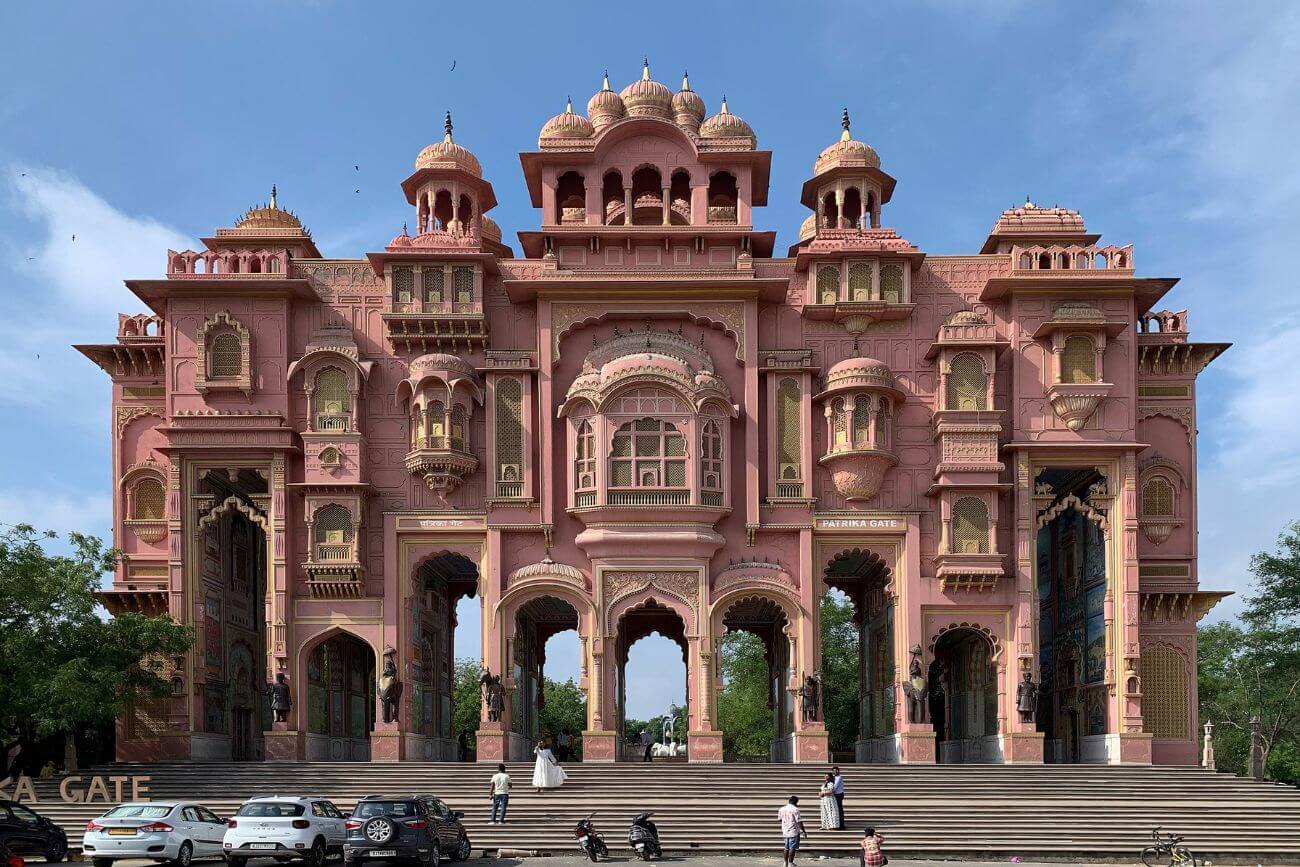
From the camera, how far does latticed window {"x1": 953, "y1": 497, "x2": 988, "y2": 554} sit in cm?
3797

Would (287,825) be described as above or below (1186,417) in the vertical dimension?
below

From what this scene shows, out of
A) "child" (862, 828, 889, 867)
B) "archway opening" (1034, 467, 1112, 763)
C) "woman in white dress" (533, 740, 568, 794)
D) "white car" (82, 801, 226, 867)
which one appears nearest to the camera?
"child" (862, 828, 889, 867)

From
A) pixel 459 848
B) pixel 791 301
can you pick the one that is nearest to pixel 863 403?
pixel 791 301

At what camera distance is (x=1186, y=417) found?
40.4 meters

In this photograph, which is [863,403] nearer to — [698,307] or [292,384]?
[698,307]

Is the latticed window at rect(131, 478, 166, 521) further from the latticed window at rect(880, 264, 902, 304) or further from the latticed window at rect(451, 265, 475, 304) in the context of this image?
the latticed window at rect(880, 264, 902, 304)

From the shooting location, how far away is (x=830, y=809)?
28359 mm

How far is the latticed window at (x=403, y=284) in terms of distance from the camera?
3919cm

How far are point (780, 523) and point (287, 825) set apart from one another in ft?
59.0

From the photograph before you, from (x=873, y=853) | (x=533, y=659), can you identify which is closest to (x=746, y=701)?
(x=533, y=659)

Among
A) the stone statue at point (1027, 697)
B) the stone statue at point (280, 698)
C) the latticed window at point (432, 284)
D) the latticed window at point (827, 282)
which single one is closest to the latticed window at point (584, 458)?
the latticed window at point (432, 284)

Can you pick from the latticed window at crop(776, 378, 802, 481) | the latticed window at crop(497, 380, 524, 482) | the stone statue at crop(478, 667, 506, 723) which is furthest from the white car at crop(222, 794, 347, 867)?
the latticed window at crop(776, 378, 802, 481)

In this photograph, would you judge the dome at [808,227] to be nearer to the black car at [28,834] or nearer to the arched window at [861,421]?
the arched window at [861,421]

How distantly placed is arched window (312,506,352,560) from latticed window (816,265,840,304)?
46.5 feet
